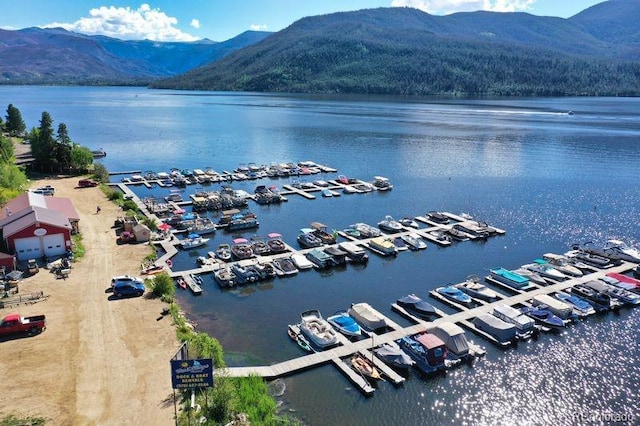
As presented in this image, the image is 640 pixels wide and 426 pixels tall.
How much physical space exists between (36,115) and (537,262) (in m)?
209

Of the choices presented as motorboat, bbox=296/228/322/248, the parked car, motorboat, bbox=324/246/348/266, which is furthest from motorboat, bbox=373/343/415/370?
motorboat, bbox=296/228/322/248

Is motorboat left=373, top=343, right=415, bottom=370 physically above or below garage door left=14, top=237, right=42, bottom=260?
below

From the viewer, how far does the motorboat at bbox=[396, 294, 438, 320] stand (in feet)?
122

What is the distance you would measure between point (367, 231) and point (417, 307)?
19170 mm

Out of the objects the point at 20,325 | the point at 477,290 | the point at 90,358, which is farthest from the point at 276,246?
the point at 20,325

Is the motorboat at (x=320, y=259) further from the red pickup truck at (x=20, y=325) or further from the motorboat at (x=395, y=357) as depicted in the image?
the red pickup truck at (x=20, y=325)

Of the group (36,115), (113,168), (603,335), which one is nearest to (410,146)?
(113,168)

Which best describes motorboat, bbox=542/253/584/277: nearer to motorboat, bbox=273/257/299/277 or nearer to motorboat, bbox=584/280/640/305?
motorboat, bbox=584/280/640/305

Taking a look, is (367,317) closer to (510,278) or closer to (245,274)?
(245,274)

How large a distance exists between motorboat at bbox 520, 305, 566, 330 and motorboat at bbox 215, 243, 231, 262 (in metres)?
27.9

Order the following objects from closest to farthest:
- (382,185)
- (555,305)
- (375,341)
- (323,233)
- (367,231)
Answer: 1. (375,341)
2. (555,305)
3. (323,233)
4. (367,231)
5. (382,185)

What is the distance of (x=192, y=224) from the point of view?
56.7 m

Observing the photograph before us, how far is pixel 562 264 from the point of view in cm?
4619

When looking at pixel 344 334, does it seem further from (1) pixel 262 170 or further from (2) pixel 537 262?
(1) pixel 262 170
